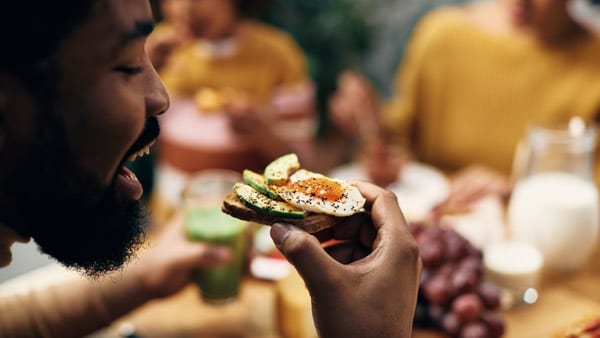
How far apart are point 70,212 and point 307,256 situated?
0.22 meters

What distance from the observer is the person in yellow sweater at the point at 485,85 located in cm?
190

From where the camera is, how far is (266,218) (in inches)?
25.5

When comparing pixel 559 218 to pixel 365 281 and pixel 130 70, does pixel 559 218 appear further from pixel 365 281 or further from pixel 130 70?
pixel 130 70

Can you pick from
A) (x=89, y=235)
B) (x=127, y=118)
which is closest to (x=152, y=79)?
(x=127, y=118)

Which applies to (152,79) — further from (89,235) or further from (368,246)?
(368,246)

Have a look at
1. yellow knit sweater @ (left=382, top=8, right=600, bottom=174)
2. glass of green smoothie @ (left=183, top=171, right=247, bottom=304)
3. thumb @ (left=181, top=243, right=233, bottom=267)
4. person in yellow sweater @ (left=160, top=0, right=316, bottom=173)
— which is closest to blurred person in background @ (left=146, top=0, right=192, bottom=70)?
person in yellow sweater @ (left=160, top=0, right=316, bottom=173)

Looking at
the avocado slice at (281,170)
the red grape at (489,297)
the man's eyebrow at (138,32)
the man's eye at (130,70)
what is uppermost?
the man's eyebrow at (138,32)

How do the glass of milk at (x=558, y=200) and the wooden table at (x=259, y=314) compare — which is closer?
the wooden table at (x=259, y=314)

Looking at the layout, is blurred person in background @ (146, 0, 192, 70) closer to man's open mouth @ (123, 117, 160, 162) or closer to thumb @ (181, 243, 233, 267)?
thumb @ (181, 243, 233, 267)

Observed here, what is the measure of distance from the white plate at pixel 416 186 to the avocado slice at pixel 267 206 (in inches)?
30.5

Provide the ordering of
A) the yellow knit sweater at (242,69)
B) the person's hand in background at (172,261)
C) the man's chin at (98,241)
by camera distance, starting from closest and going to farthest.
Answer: the man's chin at (98,241) → the person's hand in background at (172,261) → the yellow knit sweater at (242,69)

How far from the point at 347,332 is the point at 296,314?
403 millimetres

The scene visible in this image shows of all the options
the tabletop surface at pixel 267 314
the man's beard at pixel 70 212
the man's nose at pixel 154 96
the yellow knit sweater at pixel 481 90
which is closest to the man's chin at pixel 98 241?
the man's beard at pixel 70 212

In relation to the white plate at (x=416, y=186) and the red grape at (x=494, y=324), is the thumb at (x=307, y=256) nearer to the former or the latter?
the red grape at (x=494, y=324)
